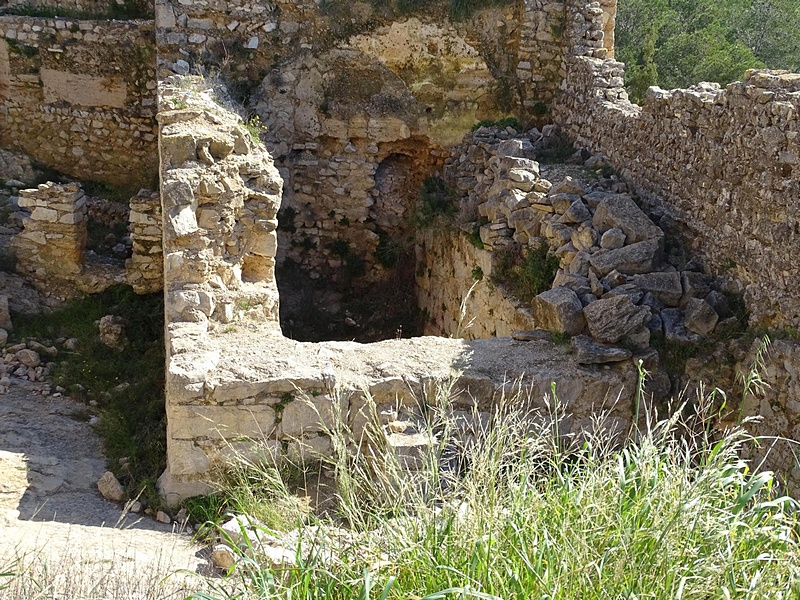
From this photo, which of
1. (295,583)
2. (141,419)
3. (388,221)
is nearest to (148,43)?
(388,221)

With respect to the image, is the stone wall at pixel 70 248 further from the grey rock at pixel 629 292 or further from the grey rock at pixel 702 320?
the grey rock at pixel 702 320

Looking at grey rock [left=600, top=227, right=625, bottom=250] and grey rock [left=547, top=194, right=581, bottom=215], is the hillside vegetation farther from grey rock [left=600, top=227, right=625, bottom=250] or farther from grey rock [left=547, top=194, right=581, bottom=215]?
grey rock [left=600, top=227, right=625, bottom=250]

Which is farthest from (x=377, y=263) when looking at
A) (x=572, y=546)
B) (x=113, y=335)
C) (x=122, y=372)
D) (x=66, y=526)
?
(x=572, y=546)

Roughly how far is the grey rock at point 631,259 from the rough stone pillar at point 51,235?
19.3 feet

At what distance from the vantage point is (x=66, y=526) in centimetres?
553

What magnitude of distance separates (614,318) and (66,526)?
3.96 m

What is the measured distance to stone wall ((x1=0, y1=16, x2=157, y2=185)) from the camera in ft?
41.1

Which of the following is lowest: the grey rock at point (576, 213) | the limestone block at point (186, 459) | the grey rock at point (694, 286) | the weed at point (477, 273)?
the limestone block at point (186, 459)

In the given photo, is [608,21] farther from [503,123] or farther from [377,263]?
[377,263]

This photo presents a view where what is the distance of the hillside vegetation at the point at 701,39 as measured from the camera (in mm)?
16531

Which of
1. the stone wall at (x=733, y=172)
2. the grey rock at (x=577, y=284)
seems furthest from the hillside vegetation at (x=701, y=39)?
the grey rock at (x=577, y=284)

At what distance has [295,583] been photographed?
3.70 m

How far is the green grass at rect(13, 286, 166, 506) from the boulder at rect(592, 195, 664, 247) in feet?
13.5

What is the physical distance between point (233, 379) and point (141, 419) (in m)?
2.36
